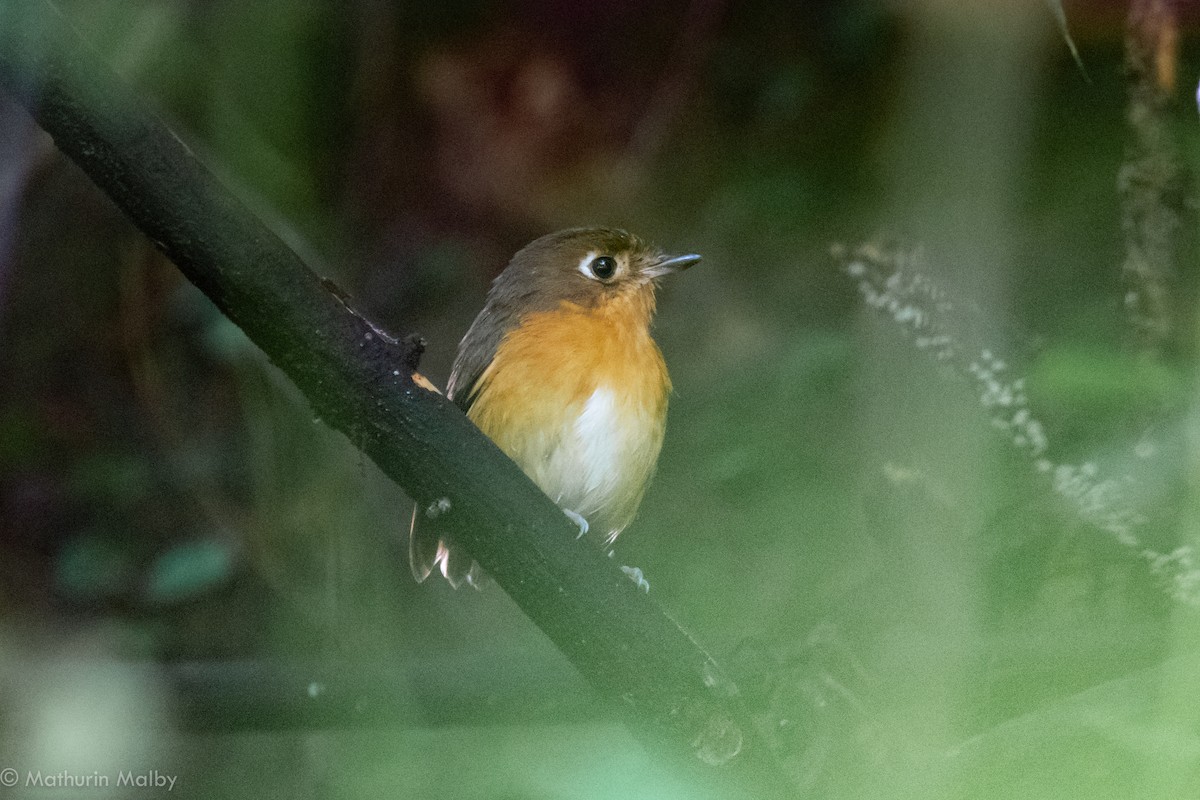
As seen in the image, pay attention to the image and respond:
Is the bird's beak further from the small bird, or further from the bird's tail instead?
the bird's tail

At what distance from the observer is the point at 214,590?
4.39m

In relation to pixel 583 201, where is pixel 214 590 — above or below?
below

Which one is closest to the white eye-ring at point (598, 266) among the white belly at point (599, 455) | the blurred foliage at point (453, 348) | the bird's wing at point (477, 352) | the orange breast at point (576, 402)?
the orange breast at point (576, 402)

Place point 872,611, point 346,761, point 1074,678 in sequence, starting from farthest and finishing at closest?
1. point 346,761
2. point 872,611
3. point 1074,678

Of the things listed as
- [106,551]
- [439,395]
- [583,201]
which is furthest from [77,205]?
[439,395]

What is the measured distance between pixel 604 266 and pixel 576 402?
43 centimetres

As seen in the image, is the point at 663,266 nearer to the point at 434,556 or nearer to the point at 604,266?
the point at 604,266

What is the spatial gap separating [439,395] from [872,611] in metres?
1.49

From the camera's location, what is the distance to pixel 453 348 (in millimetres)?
4613

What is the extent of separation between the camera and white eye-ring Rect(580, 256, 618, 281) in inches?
122

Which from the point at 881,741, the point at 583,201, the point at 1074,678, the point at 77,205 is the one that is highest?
the point at 583,201

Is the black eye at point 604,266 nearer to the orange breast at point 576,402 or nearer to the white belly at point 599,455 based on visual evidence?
the orange breast at point 576,402

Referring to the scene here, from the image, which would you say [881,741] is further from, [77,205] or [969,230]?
[77,205]

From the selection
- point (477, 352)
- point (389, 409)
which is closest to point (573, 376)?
point (477, 352)
